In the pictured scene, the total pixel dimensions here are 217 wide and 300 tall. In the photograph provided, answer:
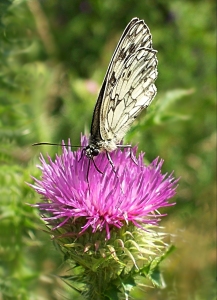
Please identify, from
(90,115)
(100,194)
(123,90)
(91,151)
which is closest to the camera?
(100,194)

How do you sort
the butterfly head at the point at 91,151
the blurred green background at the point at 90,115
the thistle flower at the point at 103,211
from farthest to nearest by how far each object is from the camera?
1. the blurred green background at the point at 90,115
2. the butterfly head at the point at 91,151
3. the thistle flower at the point at 103,211

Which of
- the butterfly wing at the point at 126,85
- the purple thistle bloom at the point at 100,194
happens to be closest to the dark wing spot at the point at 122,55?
the butterfly wing at the point at 126,85

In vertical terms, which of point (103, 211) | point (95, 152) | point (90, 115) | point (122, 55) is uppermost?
point (90, 115)

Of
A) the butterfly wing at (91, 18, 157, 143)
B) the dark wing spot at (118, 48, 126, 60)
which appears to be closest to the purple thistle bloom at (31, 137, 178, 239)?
the butterfly wing at (91, 18, 157, 143)

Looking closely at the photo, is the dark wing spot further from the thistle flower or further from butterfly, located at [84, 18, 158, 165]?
the thistle flower

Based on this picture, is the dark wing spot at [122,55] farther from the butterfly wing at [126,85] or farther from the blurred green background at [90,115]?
the blurred green background at [90,115]

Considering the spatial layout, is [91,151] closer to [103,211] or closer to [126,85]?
[103,211]

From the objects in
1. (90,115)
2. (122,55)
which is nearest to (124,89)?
(122,55)

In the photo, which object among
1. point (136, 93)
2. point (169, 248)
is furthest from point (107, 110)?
point (169, 248)
